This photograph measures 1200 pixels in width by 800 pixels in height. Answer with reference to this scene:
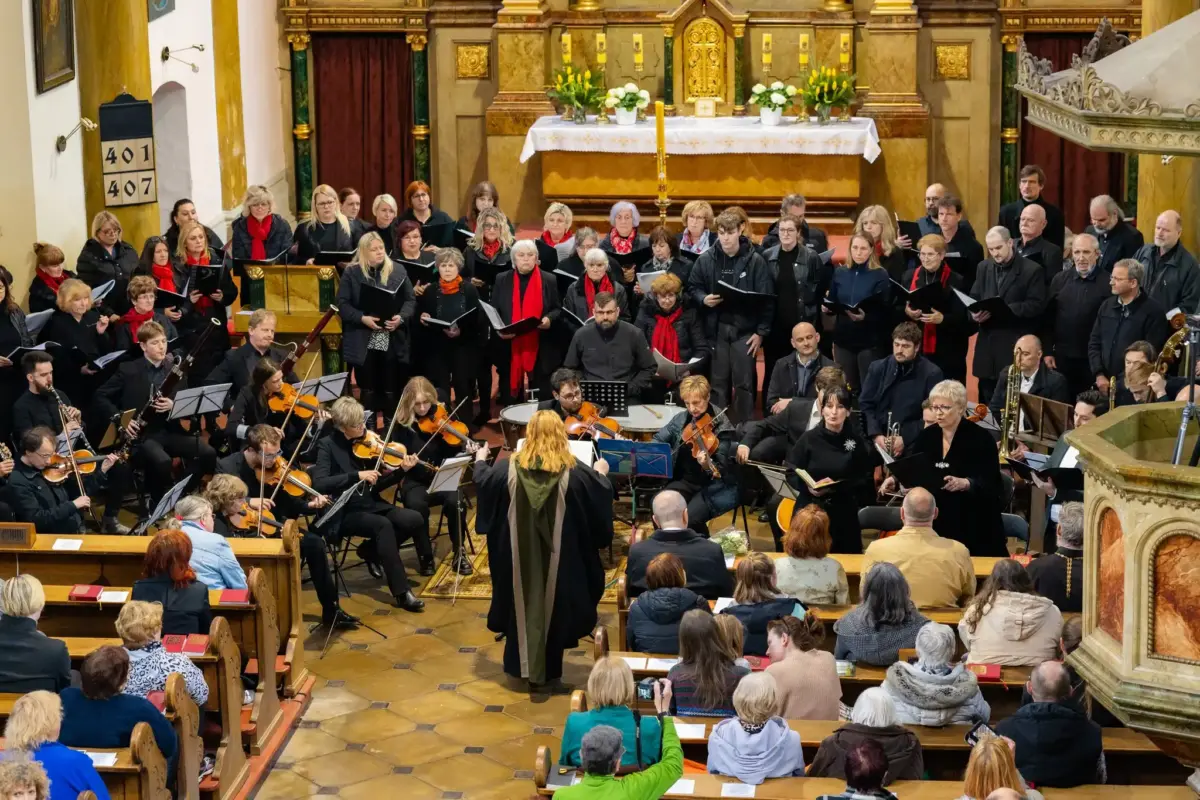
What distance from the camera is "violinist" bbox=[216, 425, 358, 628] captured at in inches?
385

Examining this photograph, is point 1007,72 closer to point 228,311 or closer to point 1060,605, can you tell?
point 228,311

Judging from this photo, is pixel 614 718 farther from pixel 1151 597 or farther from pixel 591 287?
pixel 591 287

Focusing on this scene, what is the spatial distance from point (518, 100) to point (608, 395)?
7.33m

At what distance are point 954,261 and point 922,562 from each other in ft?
13.8

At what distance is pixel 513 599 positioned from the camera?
9.33 metres

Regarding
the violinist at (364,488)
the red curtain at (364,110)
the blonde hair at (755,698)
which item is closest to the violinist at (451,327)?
the violinist at (364,488)

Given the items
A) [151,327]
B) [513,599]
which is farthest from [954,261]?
[151,327]

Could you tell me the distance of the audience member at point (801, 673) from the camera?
731cm

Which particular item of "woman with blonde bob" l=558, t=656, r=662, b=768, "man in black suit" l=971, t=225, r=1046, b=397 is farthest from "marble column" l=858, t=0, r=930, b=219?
"woman with blonde bob" l=558, t=656, r=662, b=768

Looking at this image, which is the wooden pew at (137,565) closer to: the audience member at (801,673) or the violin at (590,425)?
the violin at (590,425)

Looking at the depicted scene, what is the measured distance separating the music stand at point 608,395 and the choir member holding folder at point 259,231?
3162 mm

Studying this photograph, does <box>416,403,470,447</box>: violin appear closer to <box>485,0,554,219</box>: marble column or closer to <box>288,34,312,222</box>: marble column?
<box>485,0,554,219</box>: marble column

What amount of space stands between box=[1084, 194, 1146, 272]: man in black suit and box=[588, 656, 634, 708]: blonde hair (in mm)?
6592

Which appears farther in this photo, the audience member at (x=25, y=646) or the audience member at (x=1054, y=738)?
the audience member at (x=25, y=646)
